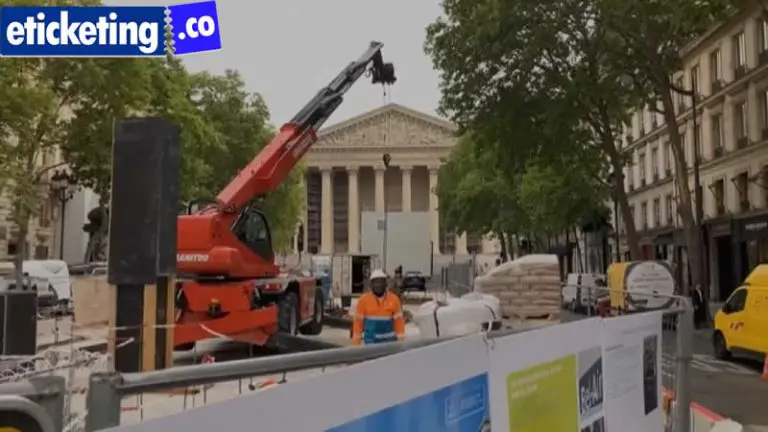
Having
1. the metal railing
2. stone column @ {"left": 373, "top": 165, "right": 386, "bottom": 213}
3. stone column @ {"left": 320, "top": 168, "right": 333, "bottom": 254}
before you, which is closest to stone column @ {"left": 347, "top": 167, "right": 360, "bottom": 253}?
stone column @ {"left": 320, "top": 168, "right": 333, "bottom": 254}

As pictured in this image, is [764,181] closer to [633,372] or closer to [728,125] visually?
[728,125]

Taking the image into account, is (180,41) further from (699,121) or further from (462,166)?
(462,166)

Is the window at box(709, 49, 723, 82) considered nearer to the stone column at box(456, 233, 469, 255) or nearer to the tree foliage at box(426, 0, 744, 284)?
the tree foliage at box(426, 0, 744, 284)

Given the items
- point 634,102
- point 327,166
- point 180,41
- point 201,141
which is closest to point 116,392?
point 180,41

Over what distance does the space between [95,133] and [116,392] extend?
31277 mm

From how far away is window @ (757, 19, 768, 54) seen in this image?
32031mm

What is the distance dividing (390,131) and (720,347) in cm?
9024

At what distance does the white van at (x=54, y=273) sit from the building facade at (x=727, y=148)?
25.2m

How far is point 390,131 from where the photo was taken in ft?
351

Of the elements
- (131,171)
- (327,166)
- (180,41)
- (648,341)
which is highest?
(327,166)

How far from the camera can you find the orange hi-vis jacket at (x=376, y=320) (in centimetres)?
969

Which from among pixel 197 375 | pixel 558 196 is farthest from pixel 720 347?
pixel 558 196

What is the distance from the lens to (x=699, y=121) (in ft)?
127

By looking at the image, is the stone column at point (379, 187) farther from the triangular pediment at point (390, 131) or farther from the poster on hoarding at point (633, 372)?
the poster on hoarding at point (633, 372)
